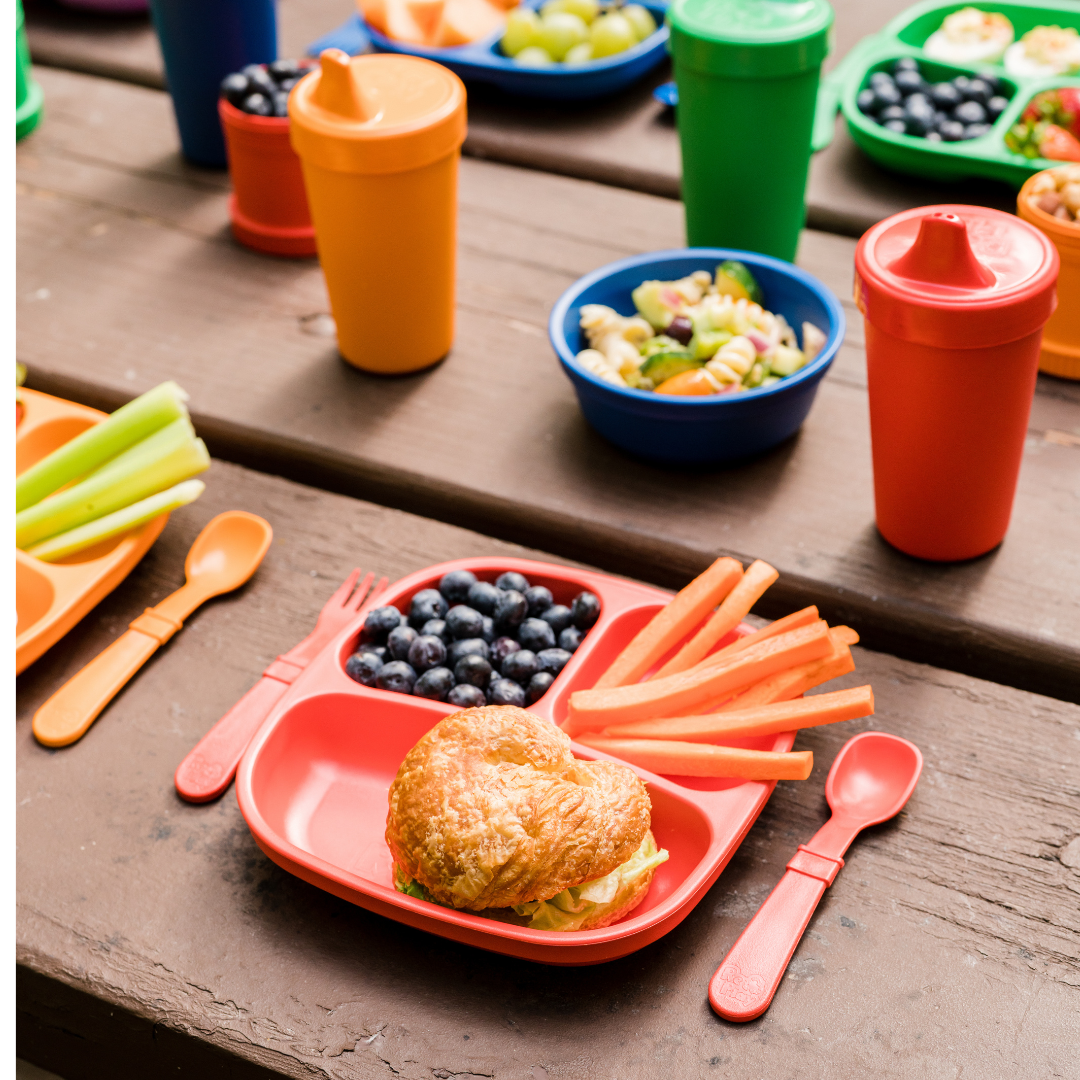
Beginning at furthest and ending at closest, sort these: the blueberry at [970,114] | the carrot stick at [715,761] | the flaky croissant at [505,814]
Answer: the blueberry at [970,114]
the carrot stick at [715,761]
the flaky croissant at [505,814]

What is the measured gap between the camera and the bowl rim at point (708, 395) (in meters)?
1.30

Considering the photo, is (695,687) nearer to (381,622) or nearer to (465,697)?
(465,697)

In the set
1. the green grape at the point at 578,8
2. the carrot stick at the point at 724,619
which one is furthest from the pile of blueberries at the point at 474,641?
the green grape at the point at 578,8

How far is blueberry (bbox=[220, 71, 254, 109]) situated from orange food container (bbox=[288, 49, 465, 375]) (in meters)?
0.34

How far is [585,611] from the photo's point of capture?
1156 mm

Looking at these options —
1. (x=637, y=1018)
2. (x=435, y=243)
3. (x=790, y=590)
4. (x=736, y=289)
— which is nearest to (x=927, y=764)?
(x=790, y=590)

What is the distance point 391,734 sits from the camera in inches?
42.1

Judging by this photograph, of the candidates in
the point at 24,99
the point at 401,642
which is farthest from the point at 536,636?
the point at 24,99

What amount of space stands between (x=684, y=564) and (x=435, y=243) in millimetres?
552

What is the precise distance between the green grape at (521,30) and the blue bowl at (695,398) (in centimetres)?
86

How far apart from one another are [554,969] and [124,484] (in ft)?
2.43

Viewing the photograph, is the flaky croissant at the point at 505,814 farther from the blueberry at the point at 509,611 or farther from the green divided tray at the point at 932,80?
the green divided tray at the point at 932,80

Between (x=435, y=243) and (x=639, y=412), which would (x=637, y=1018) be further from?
(x=435, y=243)
